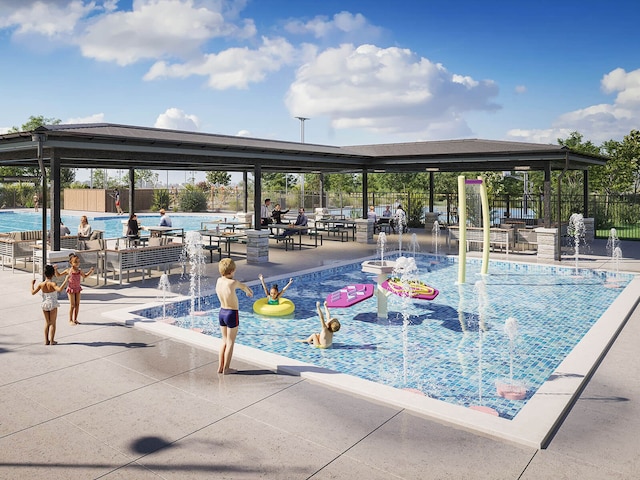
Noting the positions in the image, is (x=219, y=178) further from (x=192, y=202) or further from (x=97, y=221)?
(x=97, y=221)

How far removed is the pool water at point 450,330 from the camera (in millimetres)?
7242

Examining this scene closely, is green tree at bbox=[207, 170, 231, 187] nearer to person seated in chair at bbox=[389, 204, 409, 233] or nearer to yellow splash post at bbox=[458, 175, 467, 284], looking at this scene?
person seated in chair at bbox=[389, 204, 409, 233]

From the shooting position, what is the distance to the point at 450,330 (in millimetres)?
9609

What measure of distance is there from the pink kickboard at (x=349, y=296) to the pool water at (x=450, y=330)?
329 mm

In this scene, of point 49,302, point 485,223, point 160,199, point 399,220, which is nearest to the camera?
point 49,302

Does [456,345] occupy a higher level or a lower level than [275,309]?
lower

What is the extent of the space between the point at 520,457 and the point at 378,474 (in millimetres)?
1323

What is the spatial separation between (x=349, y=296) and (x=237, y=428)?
595 centimetres

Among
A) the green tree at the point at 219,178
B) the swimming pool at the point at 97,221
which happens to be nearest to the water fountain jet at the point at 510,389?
the swimming pool at the point at 97,221

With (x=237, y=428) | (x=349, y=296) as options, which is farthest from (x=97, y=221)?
(x=237, y=428)

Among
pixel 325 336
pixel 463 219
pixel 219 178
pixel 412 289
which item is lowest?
pixel 325 336

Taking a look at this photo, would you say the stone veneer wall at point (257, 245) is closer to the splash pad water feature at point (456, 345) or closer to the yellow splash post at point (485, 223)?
the splash pad water feature at point (456, 345)

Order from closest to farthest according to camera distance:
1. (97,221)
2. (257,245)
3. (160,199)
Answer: (257,245), (97,221), (160,199)

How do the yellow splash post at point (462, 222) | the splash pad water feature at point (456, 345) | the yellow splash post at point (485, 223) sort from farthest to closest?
the yellow splash post at point (485, 223)
the yellow splash post at point (462, 222)
the splash pad water feature at point (456, 345)
